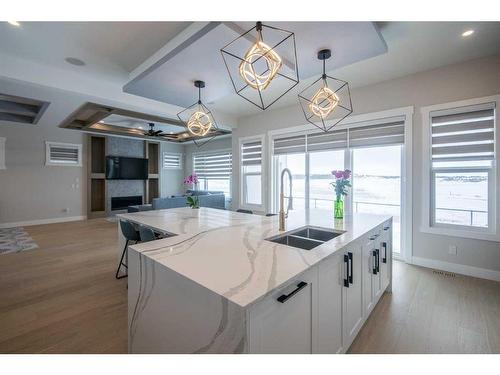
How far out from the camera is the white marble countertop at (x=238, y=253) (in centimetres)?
96

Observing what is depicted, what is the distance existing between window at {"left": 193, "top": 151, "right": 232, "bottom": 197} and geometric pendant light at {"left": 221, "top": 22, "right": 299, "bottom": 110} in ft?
15.4

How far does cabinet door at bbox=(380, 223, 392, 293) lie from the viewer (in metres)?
2.27

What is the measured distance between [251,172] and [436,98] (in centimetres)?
356

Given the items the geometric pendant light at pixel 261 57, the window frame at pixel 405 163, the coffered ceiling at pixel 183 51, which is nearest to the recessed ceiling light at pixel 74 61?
the coffered ceiling at pixel 183 51

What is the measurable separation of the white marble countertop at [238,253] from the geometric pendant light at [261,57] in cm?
92

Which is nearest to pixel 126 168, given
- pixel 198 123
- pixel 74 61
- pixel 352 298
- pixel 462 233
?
pixel 74 61

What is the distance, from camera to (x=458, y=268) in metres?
3.05

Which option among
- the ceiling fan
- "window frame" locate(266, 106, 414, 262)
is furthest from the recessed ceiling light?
"window frame" locate(266, 106, 414, 262)

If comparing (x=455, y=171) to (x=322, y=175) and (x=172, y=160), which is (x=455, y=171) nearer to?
(x=322, y=175)

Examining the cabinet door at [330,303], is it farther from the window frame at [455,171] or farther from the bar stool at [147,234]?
the window frame at [455,171]
